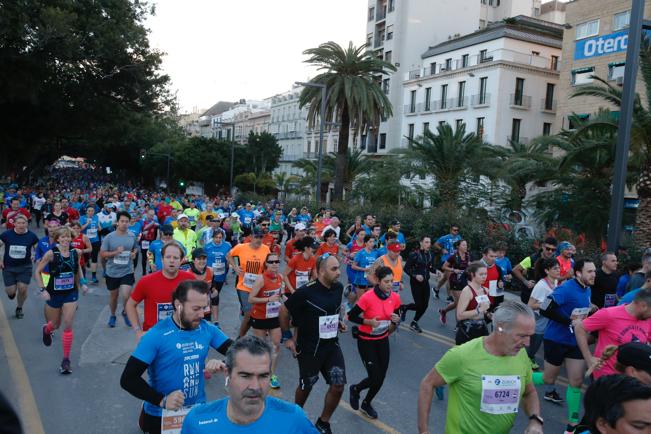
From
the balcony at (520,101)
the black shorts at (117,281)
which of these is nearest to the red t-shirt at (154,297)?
the black shorts at (117,281)

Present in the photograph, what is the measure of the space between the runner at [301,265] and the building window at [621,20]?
29.4m

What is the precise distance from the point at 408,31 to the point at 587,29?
20.1 metres

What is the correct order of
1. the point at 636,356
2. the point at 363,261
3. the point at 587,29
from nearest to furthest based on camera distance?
1. the point at 636,356
2. the point at 363,261
3. the point at 587,29

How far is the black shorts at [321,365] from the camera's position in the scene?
17.2ft

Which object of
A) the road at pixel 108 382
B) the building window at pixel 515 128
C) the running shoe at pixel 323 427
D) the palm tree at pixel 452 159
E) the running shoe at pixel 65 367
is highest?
the building window at pixel 515 128

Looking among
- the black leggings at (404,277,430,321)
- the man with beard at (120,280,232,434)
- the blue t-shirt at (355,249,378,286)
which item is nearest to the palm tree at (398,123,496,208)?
the blue t-shirt at (355,249,378,286)

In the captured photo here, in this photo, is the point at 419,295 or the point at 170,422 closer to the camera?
the point at 170,422

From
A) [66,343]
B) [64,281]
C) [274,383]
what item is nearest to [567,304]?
[274,383]

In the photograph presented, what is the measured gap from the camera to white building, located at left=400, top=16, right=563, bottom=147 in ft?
128

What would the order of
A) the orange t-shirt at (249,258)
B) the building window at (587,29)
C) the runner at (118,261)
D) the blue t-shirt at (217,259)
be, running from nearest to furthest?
the orange t-shirt at (249,258), the runner at (118,261), the blue t-shirt at (217,259), the building window at (587,29)

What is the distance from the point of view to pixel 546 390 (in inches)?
269

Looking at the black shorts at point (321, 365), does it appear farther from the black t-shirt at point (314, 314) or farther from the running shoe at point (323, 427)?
the running shoe at point (323, 427)

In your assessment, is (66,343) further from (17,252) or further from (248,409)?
(248,409)

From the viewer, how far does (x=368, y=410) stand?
579cm
